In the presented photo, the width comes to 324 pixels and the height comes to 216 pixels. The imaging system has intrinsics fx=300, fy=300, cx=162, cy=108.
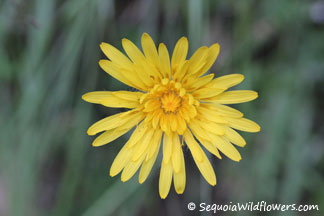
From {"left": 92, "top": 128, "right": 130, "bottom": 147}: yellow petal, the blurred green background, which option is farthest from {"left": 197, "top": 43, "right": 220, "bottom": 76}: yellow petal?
the blurred green background

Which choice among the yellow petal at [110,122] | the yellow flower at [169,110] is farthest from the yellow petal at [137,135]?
the yellow petal at [110,122]

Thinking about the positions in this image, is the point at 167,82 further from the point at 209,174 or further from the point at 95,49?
the point at 95,49

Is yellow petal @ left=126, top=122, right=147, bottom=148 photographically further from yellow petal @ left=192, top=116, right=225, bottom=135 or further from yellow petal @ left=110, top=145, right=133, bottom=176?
yellow petal @ left=192, top=116, right=225, bottom=135

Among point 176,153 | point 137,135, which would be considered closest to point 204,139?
point 176,153

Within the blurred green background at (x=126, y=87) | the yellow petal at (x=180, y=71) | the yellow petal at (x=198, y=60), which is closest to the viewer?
the yellow petal at (x=198, y=60)

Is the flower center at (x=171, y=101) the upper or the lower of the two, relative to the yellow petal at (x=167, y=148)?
upper

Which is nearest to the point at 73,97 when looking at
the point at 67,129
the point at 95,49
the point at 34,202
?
the point at 67,129

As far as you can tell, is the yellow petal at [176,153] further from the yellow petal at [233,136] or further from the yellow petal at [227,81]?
the yellow petal at [227,81]
